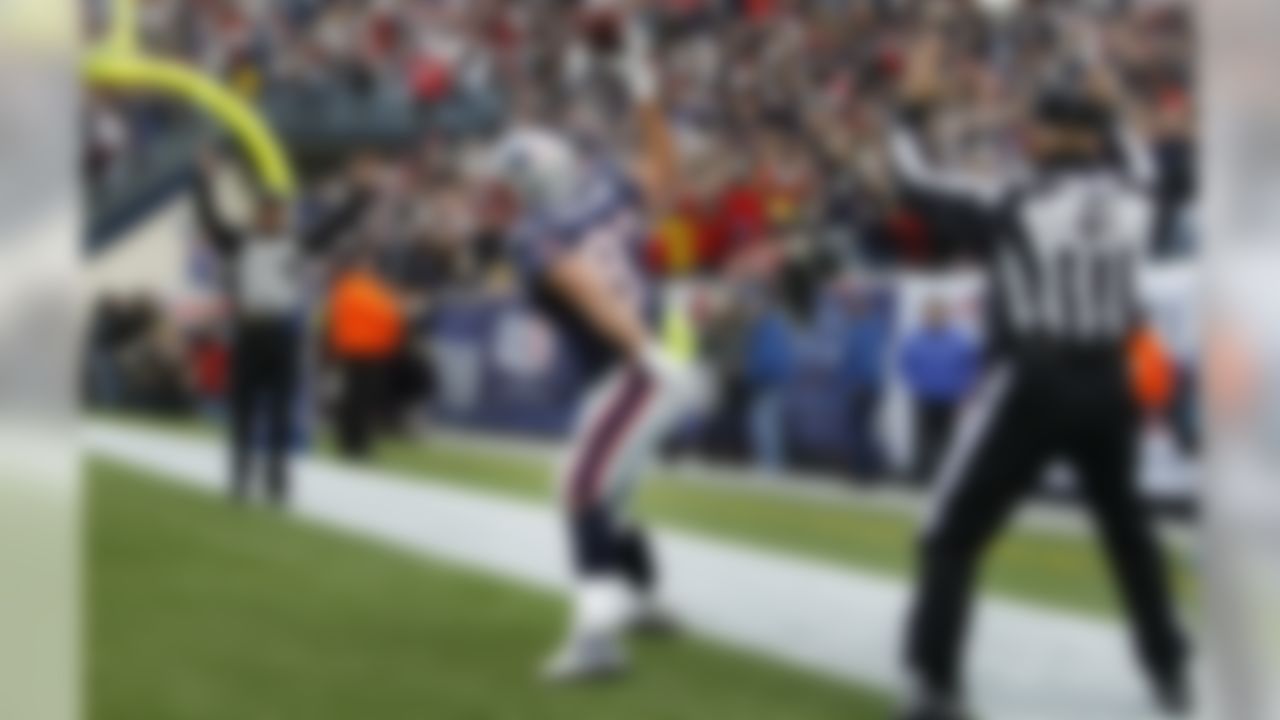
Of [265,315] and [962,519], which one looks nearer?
[962,519]

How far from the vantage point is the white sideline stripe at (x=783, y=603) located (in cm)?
168

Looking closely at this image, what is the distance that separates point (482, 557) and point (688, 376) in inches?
9.2

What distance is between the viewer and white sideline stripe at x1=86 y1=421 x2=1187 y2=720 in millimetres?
1681

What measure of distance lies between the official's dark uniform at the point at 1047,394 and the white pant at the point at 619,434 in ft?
0.77

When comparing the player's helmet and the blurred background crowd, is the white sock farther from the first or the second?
the player's helmet

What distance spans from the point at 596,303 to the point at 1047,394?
1.26 ft

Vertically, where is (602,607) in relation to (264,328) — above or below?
below

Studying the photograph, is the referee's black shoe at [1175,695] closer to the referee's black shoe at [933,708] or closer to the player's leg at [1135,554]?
the player's leg at [1135,554]

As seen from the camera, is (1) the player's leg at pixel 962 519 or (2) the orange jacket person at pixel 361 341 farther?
(2) the orange jacket person at pixel 361 341

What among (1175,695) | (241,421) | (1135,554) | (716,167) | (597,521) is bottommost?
(1175,695)

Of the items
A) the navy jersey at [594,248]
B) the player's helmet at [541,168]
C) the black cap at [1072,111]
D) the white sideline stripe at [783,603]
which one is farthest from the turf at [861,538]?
the black cap at [1072,111]

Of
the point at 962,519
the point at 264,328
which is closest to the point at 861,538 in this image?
the point at 962,519

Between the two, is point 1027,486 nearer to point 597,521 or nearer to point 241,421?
point 597,521

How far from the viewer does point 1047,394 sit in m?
1.71
